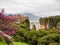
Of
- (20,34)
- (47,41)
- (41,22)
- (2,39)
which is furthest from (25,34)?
(41,22)

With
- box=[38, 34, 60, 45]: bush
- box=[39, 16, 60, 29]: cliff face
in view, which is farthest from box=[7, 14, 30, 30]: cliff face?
box=[39, 16, 60, 29]: cliff face

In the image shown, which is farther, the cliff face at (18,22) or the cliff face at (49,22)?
the cliff face at (49,22)

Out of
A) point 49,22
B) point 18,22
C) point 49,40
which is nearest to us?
point 49,40

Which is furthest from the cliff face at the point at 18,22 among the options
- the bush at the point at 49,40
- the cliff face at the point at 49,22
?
the cliff face at the point at 49,22

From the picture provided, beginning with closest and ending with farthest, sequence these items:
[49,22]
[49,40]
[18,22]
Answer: [49,40] → [18,22] → [49,22]

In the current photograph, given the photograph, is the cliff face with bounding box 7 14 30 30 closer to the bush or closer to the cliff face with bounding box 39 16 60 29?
the bush

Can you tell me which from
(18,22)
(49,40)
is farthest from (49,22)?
(49,40)

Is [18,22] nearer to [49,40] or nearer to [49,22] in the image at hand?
[49,40]

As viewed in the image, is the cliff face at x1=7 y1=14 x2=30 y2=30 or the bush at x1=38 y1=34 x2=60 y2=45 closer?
the cliff face at x1=7 y1=14 x2=30 y2=30

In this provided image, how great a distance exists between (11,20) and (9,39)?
0.34 m

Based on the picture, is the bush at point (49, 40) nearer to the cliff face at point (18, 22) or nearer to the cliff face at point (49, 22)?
the cliff face at point (18, 22)

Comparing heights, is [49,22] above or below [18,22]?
below

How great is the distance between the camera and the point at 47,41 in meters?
11.7

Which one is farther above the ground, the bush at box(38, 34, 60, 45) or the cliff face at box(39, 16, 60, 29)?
the bush at box(38, 34, 60, 45)
